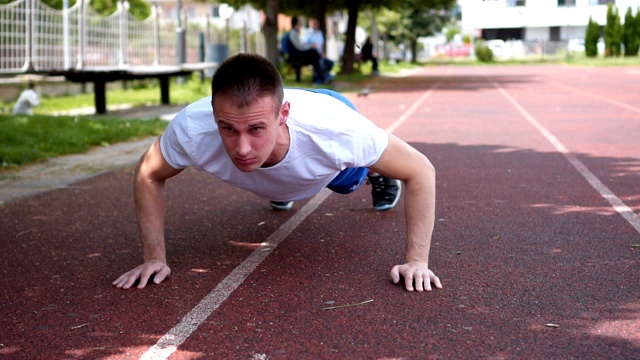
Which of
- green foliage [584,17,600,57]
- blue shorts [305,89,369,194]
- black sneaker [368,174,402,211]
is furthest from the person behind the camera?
green foliage [584,17,600,57]

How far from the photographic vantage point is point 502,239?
552cm

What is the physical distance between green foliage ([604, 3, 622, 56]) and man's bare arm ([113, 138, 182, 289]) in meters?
58.0

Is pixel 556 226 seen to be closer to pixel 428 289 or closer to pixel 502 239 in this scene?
pixel 502 239

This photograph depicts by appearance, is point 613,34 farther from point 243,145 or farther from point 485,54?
point 243,145

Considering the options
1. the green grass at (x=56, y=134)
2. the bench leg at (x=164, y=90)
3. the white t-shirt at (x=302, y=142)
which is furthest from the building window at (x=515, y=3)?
the white t-shirt at (x=302, y=142)

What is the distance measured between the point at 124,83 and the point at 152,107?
258 inches

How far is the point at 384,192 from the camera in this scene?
6.32 metres

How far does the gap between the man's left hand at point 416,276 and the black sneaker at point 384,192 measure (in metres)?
1.79

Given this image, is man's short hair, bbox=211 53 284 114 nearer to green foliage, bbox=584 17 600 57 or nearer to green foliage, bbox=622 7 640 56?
green foliage, bbox=622 7 640 56

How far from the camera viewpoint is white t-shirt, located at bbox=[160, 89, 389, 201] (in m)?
4.16

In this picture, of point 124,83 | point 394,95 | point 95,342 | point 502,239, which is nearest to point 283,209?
point 502,239

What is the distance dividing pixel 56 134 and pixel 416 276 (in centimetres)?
744

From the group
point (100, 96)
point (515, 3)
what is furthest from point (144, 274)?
point (515, 3)

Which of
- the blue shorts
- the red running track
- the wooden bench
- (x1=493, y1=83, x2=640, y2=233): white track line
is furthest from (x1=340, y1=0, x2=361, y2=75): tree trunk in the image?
the blue shorts
